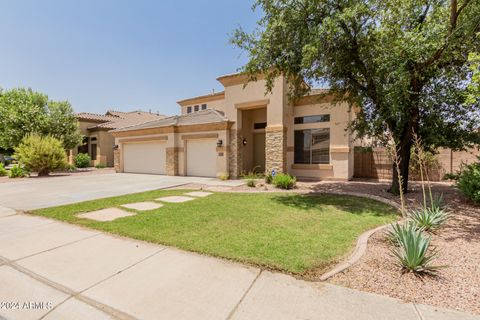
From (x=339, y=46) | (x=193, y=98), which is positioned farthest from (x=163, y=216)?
(x=193, y=98)

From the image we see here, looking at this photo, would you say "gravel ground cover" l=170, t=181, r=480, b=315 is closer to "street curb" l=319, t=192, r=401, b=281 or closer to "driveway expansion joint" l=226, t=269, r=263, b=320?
"street curb" l=319, t=192, r=401, b=281

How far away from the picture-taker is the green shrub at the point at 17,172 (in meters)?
16.1

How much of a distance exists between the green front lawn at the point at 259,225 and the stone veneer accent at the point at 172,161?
8065mm

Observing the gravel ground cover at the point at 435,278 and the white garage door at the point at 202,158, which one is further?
the white garage door at the point at 202,158

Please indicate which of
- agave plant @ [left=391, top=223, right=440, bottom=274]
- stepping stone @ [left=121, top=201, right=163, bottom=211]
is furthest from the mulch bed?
stepping stone @ [left=121, top=201, right=163, bottom=211]

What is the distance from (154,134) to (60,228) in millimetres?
13229

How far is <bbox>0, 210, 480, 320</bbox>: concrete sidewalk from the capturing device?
8.73ft

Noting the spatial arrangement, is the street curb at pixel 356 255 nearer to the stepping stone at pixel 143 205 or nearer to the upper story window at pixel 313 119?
the stepping stone at pixel 143 205

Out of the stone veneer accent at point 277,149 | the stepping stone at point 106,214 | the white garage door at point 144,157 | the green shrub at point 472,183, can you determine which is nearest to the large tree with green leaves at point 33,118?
the white garage door at point 144,157

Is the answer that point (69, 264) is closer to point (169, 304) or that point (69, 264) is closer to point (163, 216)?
point (169, 304)

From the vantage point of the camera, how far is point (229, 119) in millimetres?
15047

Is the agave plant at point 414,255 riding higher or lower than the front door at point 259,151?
lower

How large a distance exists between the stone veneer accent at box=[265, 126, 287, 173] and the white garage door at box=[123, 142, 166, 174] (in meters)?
8.54

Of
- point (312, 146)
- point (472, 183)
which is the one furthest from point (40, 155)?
point (472, 183)
